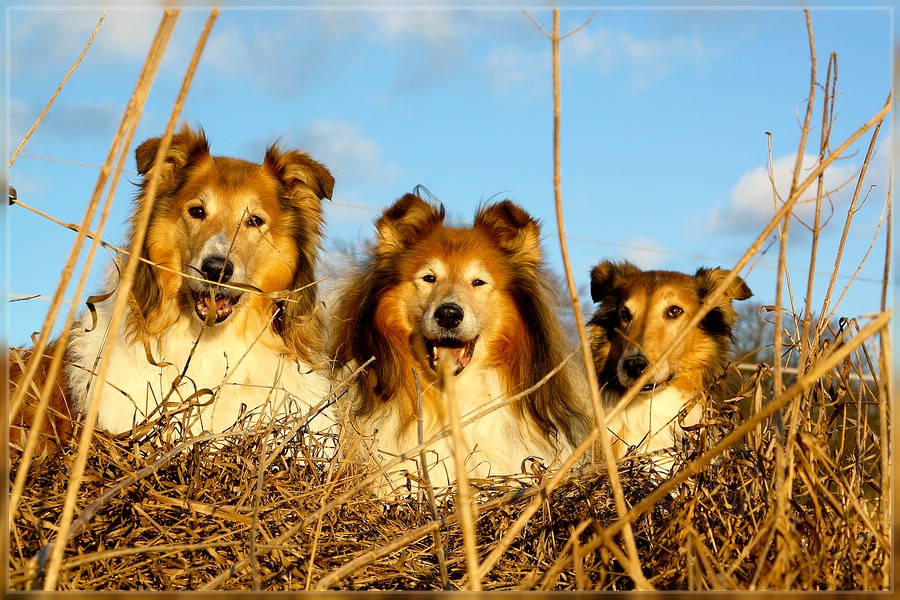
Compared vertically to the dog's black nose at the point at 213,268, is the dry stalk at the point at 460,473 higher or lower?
lower

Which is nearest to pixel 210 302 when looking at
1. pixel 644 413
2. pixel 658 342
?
pixel 658 342

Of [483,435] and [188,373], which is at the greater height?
[188,373]

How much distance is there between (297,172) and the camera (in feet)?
18.2

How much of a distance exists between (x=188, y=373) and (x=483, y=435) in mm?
1847

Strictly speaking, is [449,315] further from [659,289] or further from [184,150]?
[184,150]

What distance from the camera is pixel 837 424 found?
3426mm

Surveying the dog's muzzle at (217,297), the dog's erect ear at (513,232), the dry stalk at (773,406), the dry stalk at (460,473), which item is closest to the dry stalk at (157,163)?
the dry stalk at (460,473)

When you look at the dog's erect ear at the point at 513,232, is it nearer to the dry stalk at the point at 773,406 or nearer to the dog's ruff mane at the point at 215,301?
the dog's ruff mane at the point at 215,301

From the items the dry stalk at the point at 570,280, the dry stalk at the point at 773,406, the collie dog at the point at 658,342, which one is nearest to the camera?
the dry stalk at the point at 773,406

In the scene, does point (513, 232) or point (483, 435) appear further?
point (513, 232)

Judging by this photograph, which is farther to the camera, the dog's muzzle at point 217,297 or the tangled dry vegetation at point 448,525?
the dog's muzzle at point 217,297

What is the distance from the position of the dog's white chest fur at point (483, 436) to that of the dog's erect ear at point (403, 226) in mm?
1011

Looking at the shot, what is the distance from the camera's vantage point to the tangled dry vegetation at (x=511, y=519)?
232cm

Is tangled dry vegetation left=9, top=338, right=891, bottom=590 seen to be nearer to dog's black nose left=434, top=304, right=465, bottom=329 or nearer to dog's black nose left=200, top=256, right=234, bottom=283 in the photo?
dog's black nose left=200, top=256, right=234, bottom=283
